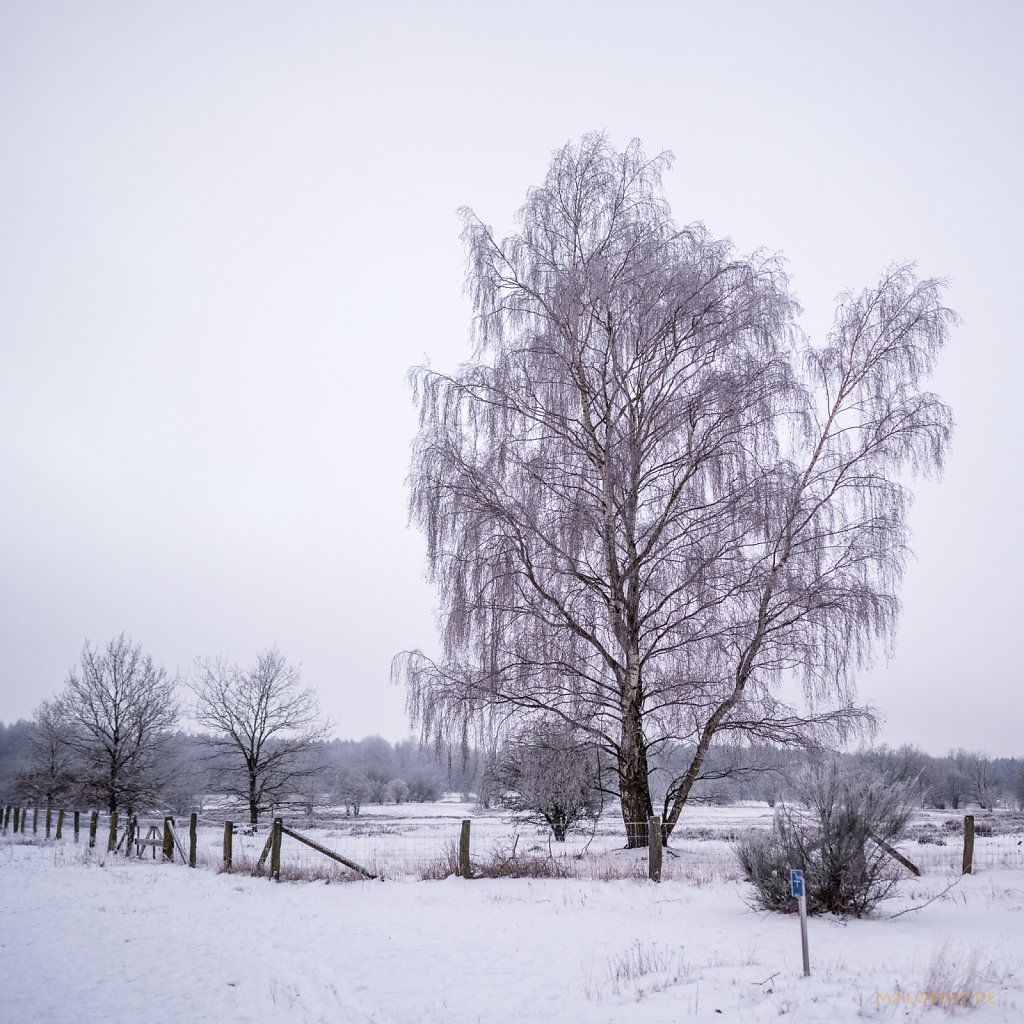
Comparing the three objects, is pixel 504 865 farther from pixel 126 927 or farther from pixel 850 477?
pixel 850 477

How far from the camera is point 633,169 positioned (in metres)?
16.6

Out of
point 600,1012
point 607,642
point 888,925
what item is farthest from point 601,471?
point 600,1012

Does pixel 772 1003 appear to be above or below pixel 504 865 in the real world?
above

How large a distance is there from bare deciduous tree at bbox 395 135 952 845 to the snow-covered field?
306cm

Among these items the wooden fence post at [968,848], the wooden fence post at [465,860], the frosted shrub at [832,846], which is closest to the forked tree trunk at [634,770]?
the wooden fence post at [465,860]

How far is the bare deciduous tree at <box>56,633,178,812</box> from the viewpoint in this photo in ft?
103

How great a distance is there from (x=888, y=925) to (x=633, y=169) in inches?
586

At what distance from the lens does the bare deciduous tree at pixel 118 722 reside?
31391 mm

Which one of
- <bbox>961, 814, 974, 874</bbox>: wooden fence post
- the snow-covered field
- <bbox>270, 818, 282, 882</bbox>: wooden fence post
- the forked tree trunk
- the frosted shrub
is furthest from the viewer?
the forked tree trunk

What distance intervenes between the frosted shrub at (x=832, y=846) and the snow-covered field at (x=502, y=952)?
33 cm

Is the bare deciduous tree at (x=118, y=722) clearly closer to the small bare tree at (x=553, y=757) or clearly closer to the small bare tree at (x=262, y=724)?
the small bare tree at (x=262, y=724)

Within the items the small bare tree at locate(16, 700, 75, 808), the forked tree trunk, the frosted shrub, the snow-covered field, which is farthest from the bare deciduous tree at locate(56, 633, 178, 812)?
the frosted shrub

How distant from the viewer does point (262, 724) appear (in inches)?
1409

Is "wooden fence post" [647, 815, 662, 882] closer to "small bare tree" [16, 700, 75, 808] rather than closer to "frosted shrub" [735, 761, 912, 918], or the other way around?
"frosted shrub" [735, 761, 912, 918]
